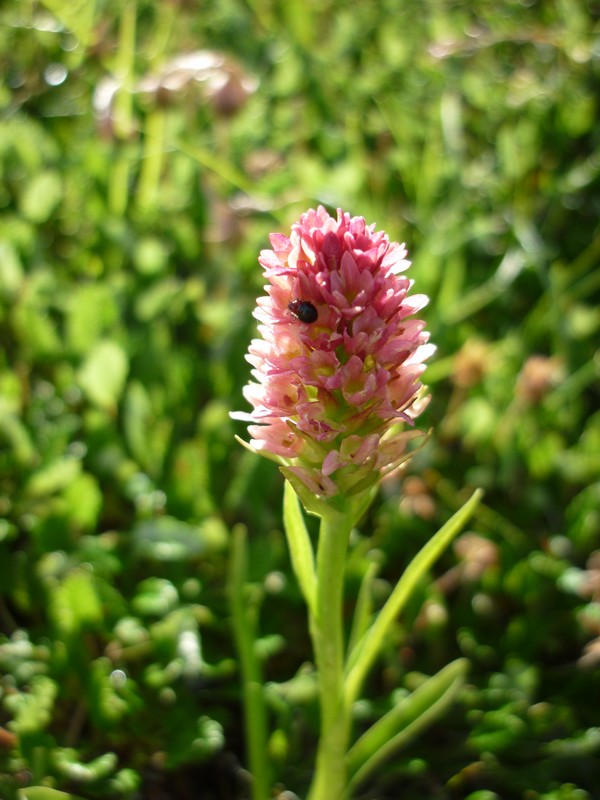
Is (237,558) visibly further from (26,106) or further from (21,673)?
(26,106)

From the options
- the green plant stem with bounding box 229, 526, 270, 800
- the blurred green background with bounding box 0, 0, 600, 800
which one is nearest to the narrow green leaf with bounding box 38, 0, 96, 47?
the blurred green background with bounding box 0, 0, 600, 800

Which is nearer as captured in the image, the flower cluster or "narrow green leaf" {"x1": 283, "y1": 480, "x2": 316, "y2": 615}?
the flower cluster

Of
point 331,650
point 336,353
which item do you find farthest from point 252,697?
point 336,353

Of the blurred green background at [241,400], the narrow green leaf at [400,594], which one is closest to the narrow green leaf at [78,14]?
the blurred green background at [241,400]

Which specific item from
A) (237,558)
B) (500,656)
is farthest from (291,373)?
(500,656)

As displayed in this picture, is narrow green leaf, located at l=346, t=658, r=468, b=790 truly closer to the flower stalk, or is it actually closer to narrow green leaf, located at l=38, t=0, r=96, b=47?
the flower stalk

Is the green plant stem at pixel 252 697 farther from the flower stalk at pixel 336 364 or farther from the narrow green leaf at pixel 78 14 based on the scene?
the narrow green leaf at pixel 78 14

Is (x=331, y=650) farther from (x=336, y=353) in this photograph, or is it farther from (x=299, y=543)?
(x=336, y=353)
